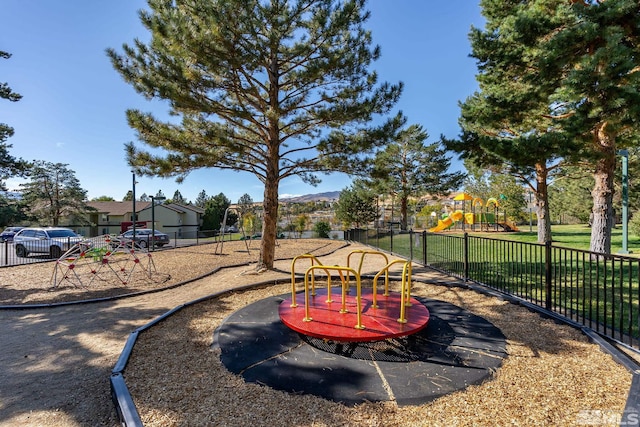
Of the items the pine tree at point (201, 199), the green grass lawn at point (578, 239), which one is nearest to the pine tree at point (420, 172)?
the green grass lawn at point (578, 239)

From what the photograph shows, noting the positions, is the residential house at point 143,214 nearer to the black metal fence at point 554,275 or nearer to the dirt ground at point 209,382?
the black metal fence at point 554,275

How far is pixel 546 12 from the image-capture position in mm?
7711

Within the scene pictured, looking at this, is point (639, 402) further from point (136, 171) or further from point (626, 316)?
point (136, 171)

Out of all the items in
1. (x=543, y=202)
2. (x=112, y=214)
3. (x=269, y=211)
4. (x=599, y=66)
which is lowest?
(x=269, y=211)

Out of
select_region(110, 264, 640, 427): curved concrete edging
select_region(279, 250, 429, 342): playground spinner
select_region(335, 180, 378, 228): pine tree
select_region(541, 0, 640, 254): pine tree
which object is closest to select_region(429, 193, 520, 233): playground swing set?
select_region(335, 180, 378, 228): pine tree

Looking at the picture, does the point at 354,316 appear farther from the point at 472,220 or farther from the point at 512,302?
the point at 472,220

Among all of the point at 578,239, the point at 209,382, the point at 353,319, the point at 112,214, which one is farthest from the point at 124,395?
the point at 112,214

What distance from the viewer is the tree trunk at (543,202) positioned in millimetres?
13785

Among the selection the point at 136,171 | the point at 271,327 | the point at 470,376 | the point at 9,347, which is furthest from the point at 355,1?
the point at 9,347

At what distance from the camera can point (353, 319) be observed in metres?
3.91

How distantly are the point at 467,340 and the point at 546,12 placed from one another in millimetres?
8808

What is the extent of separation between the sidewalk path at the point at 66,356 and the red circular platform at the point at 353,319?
2.05 meters

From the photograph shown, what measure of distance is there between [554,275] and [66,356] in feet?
26.1

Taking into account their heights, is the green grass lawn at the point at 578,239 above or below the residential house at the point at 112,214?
below
